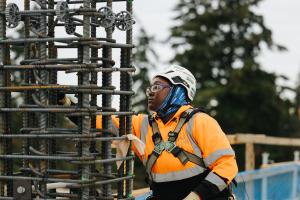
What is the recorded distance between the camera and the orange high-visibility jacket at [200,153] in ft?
17.3

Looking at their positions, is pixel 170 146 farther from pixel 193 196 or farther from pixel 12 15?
pixel 12 15

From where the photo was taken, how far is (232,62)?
34.8m

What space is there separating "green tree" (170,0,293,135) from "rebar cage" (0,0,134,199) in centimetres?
2641

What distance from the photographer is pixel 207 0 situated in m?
36.1

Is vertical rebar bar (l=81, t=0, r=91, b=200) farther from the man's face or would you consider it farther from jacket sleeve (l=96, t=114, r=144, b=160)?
the man's face

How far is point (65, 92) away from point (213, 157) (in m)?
1.24

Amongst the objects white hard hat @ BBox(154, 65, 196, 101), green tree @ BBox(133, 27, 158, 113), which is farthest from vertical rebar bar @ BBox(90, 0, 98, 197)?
green tree @ BBox(133, 27, 158, 113)

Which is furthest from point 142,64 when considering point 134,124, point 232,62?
point 134,124

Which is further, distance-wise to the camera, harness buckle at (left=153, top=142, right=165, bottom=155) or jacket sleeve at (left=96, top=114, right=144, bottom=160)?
harness buckle at (left=153, top=142, right=165, bottom=155)

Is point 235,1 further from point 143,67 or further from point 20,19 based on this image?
point 20,19

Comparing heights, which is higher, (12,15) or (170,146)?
(12,15)

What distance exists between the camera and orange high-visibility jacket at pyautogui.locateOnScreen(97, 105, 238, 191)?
5273mm

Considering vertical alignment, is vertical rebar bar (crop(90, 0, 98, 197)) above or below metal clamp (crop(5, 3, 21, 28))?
below

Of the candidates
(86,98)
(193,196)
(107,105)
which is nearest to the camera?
(86,98)
